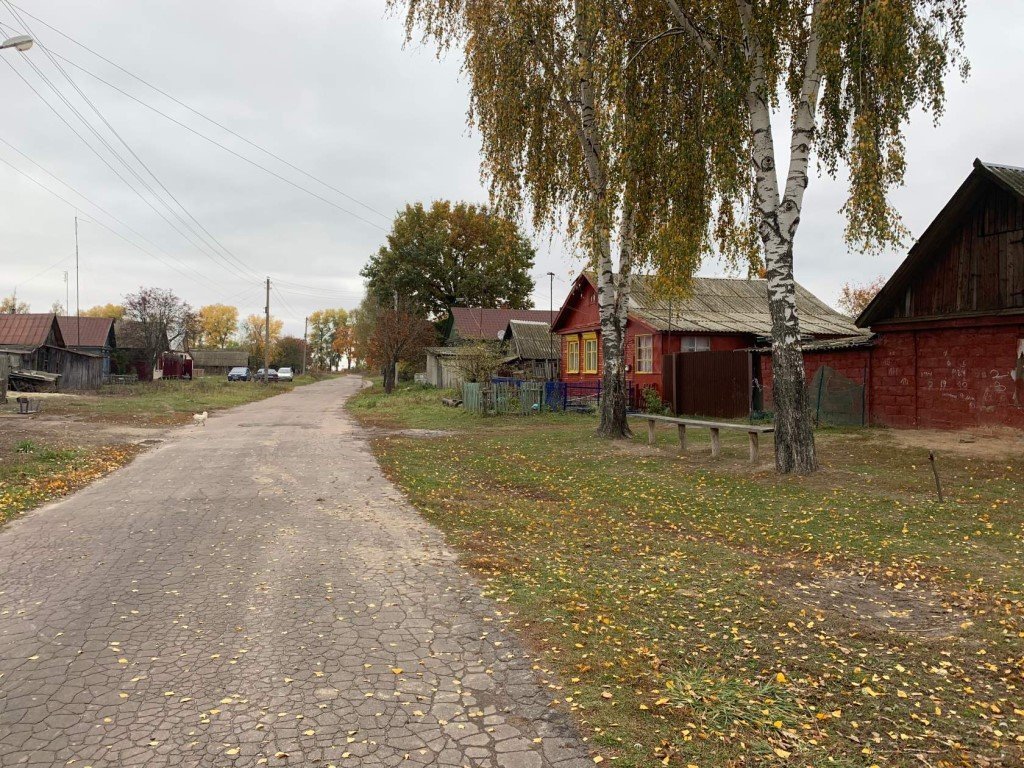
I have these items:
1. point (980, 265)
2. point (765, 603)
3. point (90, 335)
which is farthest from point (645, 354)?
point (90, 335)

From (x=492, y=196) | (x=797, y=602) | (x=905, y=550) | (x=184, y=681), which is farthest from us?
(x=492, y=196)

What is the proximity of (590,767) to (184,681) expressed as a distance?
240 centimetres

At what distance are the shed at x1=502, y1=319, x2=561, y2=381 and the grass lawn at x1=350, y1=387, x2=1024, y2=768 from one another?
26.0m

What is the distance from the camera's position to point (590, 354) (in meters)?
Answer: 30.1

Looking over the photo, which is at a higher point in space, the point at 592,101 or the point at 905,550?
the point at 592,101

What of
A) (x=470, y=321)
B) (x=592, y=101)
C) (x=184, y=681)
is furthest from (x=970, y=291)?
(x=470, y=321)

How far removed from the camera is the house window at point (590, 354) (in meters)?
29.7

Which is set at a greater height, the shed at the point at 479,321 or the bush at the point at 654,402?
the shed at the point at 479,321

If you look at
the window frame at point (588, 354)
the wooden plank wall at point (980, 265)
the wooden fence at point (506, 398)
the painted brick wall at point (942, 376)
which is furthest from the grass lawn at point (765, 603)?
the window frame at point (588, 354)

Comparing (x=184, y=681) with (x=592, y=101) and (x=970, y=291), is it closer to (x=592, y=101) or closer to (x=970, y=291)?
(x=592, y=101)

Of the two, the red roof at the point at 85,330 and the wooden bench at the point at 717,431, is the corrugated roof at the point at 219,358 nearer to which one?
the red roof at the point at 85,330

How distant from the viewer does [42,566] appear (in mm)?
6094

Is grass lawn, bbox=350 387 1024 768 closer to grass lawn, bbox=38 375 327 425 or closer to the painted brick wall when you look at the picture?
the painted brick wall

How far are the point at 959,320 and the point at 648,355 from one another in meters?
11.6
